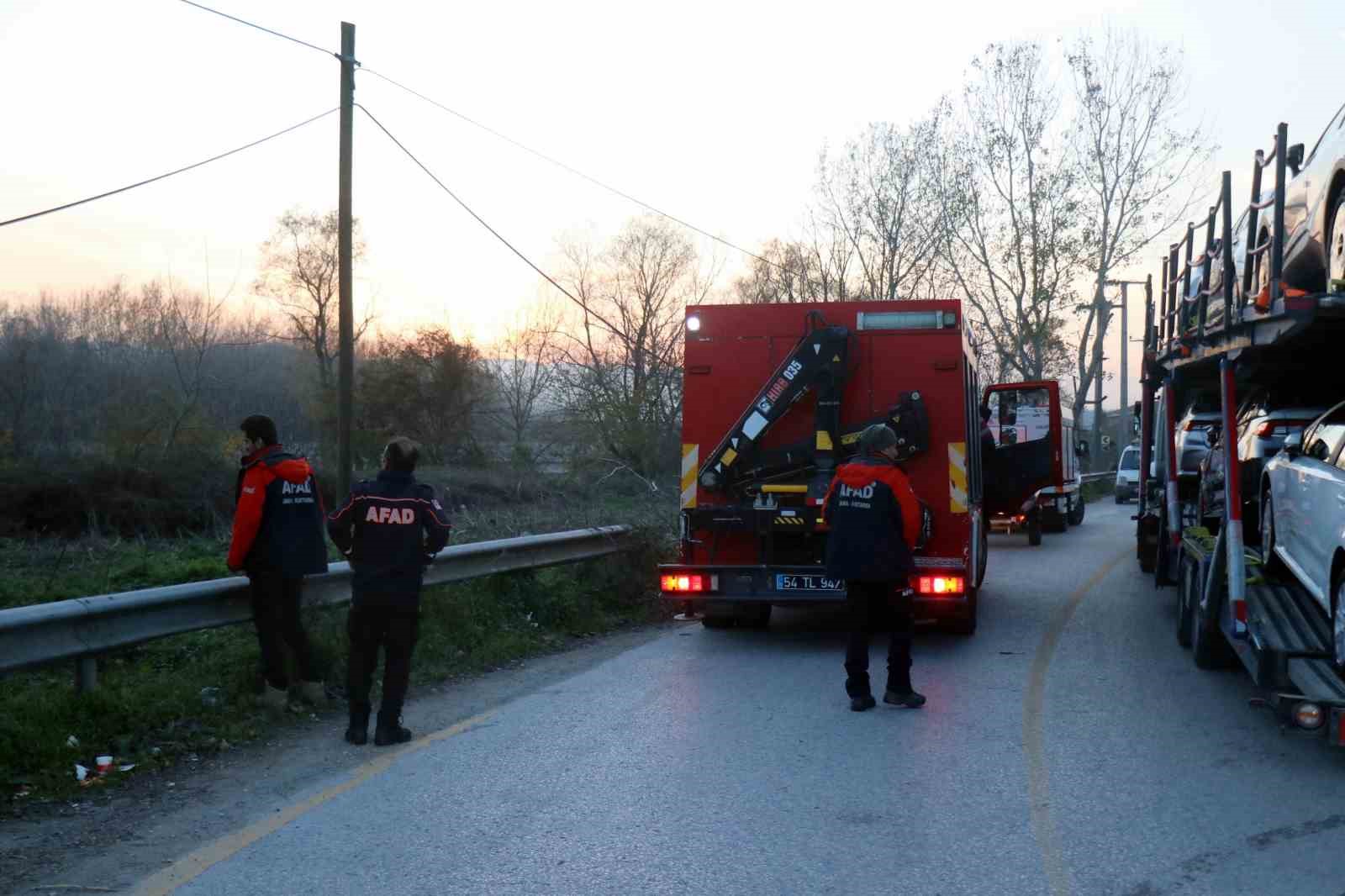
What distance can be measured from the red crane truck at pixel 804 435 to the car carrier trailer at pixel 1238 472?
194 cm

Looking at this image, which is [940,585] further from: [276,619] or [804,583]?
[276,619]

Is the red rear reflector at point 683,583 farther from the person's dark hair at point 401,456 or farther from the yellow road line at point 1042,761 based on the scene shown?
the person's dark hair at point 401,456

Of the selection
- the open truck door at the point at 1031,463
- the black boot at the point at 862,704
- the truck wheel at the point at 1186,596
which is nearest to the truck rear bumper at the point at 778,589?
A: the truck wheel at the point at 1186,596

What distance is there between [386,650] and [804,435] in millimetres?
4780

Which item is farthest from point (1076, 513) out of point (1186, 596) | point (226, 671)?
point (226, 671)

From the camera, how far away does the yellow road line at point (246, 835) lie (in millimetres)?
4758

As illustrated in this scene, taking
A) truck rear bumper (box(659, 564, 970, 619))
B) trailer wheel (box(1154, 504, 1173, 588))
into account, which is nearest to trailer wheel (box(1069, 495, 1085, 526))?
trailer wheel (box(1154, 504, 1173, 588))

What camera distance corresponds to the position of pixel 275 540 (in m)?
7.37

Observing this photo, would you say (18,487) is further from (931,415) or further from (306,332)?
(931,415)

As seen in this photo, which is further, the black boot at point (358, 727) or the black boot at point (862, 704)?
the black boot at point (862, 704)

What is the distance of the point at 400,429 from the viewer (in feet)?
164

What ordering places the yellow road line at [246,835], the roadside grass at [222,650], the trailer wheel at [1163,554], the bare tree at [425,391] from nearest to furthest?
the yellow road line at [246,835], the roadside grass at [222,650], the trailer wheel at [1163,554], the bare tree at [425,391]

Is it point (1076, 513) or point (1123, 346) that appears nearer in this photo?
point (1076, 513)

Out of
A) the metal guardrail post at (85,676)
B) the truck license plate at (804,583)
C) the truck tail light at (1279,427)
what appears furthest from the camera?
the truck license plate at (804,583)
